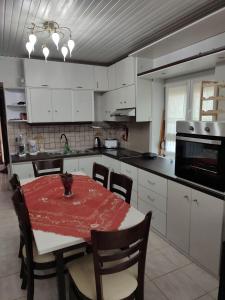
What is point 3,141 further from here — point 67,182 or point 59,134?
point 67,182

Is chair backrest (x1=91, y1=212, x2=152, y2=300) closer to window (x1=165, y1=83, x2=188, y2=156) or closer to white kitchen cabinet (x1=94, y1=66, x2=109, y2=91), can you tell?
window (x1=165, y1=83, x2=188, y2=156)

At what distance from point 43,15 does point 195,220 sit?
8.30ft

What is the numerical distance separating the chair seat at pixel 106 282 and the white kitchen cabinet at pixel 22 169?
221cm

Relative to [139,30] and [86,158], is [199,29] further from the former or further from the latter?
[86,158]

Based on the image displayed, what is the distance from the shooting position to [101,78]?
404 cm

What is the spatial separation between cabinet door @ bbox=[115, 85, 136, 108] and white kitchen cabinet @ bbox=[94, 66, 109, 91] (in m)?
0.42

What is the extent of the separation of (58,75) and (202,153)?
2.74m

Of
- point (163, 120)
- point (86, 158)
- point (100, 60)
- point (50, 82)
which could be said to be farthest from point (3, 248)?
point (100, 60)

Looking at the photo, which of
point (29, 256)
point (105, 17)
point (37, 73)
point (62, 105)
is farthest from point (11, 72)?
point (29, 256)

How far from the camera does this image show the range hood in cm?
334

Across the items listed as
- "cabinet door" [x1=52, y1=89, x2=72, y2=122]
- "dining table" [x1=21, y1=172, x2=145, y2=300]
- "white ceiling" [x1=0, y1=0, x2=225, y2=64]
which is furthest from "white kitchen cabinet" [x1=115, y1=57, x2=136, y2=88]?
"dining table" [x1=21, y1=172, x2=145, y2=300]

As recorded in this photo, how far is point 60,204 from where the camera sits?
1818 millimetres

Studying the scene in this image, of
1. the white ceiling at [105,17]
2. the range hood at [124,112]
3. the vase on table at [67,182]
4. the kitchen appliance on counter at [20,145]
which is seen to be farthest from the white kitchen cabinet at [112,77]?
the vase on table at [67,182]

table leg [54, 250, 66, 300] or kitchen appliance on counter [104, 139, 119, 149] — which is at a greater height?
kitchen appliance on counter [104, 139, 119, 149]
